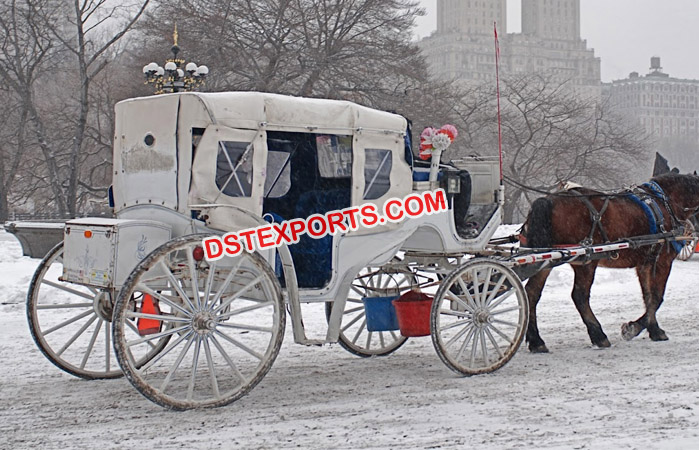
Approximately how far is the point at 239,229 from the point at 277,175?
779 millimetres

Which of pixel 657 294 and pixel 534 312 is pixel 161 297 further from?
pixel 657 294

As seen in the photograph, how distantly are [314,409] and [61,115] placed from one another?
31.8m

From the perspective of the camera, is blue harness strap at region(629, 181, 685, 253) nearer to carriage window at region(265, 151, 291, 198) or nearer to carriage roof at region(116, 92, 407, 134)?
carriage roof at region(116, 92, 407, 134)

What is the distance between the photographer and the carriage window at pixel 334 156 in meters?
7.24

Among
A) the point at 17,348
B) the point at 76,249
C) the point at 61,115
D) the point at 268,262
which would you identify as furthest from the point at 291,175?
the point at 61,115

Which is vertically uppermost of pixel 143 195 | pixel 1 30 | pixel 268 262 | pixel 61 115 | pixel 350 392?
pixel 1 30

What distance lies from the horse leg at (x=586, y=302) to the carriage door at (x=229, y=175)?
3969mm

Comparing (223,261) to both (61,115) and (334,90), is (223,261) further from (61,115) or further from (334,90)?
(61,115)

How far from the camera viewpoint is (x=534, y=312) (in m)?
9.08

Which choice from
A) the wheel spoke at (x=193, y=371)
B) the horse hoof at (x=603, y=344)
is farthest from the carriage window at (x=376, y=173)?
the horse hoof at (x=603, y=344)

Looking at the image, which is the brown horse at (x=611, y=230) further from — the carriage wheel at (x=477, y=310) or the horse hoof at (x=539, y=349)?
the carriage wheel at (x=477, y=310)

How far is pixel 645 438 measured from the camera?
17.8 ft

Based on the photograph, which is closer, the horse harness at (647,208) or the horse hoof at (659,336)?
the horse harness at (647,208)

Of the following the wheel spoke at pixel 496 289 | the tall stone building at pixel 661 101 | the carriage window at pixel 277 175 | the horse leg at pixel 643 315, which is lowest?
the horse leg at pixel 643 315
